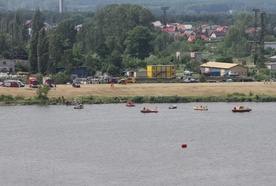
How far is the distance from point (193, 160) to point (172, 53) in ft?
153

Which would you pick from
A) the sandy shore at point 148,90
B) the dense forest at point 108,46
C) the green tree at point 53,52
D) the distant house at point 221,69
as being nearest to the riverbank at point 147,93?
the sandy shore at point 148,90

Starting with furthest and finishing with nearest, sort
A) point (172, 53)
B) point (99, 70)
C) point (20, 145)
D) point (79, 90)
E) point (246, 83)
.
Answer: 1. point (172, 53)
2. point (99, 70)
3. point (246, 83)
4. point (79, 90)
5. point (20, 145)

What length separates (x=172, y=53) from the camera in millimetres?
76875

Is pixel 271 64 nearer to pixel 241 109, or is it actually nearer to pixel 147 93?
pixel 147 93

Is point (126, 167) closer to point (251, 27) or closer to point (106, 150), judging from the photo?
point (106, 150)

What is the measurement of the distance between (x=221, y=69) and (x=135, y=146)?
2731 cm

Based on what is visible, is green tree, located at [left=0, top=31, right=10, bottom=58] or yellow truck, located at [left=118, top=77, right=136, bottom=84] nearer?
yellow truck, located at [left=118, top=77, right=136, bottom=84]

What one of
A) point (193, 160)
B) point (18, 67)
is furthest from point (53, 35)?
point (193, 160)

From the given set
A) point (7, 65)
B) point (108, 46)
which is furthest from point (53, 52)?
point (108, 46)

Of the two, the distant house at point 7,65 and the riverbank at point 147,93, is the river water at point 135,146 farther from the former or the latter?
the distant house at point 7,65

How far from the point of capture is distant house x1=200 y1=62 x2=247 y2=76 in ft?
192

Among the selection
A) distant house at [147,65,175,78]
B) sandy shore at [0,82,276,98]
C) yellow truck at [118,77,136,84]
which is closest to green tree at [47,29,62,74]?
yellow truck at [118,77,136,84]

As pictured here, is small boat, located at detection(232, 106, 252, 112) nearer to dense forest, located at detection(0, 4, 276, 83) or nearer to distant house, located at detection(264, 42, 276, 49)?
dense forest, located at detection(0, 4, 276, 83)

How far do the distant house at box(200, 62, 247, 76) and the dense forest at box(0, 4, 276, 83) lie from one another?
1.01m
